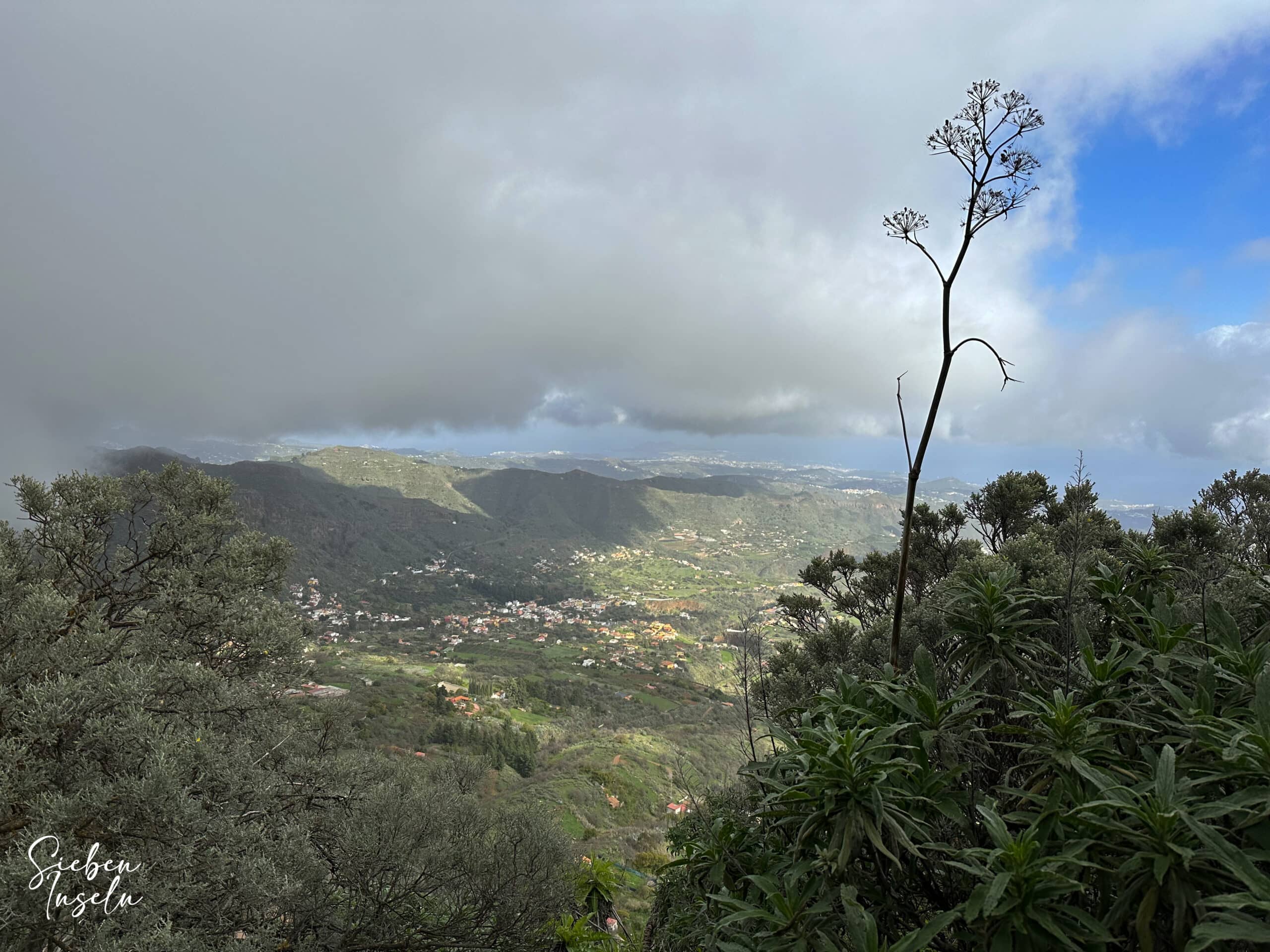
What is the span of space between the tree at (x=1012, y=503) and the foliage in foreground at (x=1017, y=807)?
9011mm

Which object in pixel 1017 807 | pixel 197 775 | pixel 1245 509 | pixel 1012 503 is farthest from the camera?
pixel 1012 503

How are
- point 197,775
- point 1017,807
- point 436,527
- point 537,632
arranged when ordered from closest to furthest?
1. point 1017,807
2. point 197,775
3. point 537,632
4. point 436,527

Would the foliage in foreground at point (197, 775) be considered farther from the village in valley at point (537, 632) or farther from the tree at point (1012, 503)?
the village in valley at point (537, 632)

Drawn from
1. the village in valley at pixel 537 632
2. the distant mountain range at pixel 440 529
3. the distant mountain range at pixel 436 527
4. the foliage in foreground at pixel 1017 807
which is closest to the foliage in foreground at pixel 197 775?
the foliage in foreground at pixel 1017 807

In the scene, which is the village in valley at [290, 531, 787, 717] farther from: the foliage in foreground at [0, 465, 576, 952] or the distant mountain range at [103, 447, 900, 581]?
the foliage in foreground at [0, 465, 576, 952]

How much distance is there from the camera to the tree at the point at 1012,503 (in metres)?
11.4

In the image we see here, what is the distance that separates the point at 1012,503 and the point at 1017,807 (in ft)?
35.7

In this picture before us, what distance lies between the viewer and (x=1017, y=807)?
A: 8.51 ft

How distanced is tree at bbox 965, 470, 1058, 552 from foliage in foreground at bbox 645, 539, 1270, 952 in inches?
355

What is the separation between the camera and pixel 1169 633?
267cm

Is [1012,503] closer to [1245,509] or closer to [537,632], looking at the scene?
[1245,509]

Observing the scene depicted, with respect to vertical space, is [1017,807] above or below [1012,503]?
below

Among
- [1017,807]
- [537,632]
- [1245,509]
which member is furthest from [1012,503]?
[537,632]

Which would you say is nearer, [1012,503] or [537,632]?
[1012,503]
